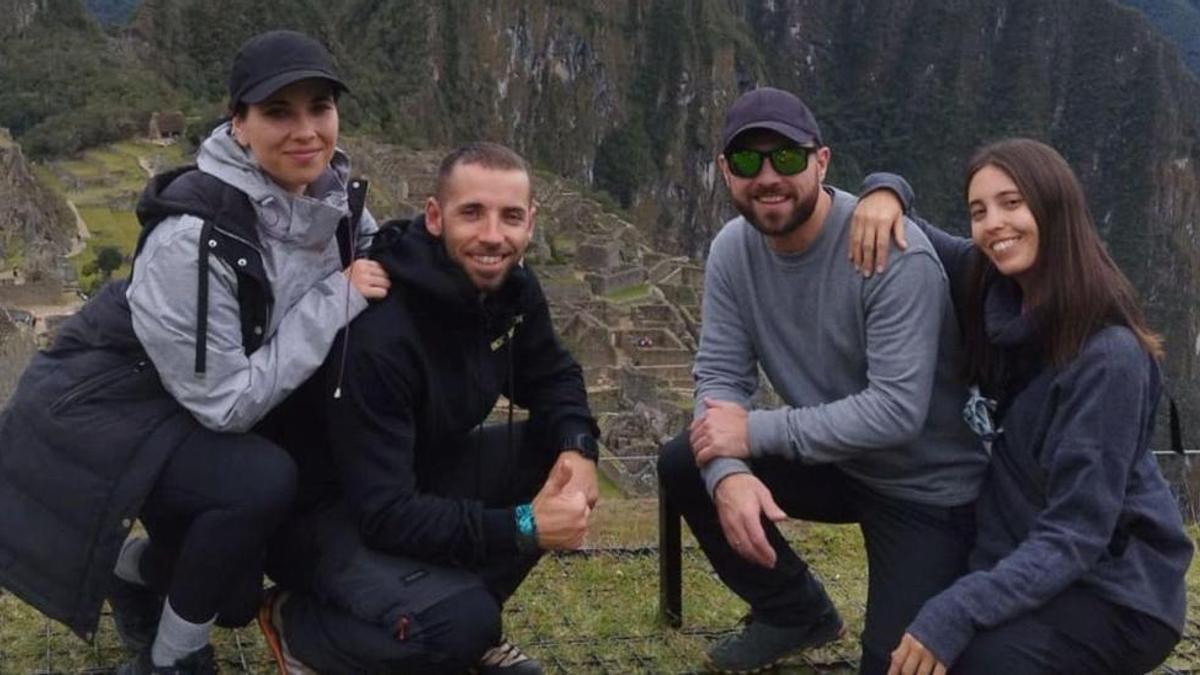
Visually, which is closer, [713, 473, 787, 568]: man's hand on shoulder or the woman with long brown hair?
the woman with long brown hair

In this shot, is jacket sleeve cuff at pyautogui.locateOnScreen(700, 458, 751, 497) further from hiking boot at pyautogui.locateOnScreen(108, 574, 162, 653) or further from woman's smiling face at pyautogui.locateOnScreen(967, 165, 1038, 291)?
hiking boot at pyautogui.locateOnScreen(108, 574, 162, 653)

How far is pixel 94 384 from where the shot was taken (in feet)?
8.40

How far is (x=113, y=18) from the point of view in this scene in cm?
7900

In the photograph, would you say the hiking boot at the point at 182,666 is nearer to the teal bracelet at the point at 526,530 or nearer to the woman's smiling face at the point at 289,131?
the teal bracelet at the point at 526,530

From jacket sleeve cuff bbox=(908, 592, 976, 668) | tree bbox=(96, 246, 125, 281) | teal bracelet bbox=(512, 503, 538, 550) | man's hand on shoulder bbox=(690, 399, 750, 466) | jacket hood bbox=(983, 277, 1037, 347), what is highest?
jacket hood bbox=(983, 277, 1037, 347)

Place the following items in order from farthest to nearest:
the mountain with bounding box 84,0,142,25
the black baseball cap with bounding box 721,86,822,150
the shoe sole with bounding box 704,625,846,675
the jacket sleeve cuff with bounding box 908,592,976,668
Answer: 1. the mountain with bounding box 84,0,142,25
2. the shoe sole with bounding box 704,625,846,675
3. the black baseball cap with bounding box 721,86,822,150
4. the jacket sleeve cuff with bounding box 908,592,976,668

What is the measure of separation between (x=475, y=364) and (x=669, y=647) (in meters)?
1.00

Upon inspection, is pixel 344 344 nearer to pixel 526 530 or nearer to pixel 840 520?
pixel 526 530

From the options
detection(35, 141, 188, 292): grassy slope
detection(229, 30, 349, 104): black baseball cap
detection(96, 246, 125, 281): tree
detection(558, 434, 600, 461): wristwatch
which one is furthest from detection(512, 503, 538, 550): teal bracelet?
detection(96, 246, 125, 281): tree

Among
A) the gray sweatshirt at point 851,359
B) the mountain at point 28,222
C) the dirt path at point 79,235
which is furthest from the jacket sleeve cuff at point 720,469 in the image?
the dirt path at point 79,235

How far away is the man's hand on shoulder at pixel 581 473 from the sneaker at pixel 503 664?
1.15ft

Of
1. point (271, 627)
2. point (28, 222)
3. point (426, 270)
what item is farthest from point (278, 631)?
point (28, 222)

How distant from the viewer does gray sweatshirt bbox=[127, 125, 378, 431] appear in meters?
2.48

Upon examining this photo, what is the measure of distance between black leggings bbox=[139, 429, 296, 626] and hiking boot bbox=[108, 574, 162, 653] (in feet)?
1.22
